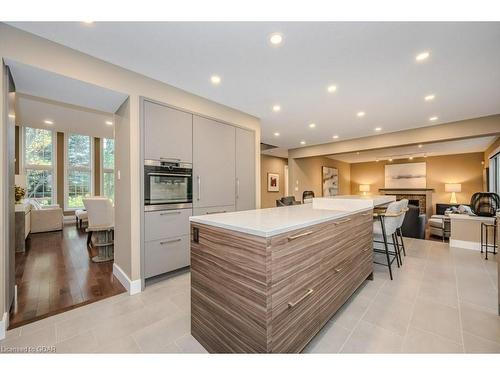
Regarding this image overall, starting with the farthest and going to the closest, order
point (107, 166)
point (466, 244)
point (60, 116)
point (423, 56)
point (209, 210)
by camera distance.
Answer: point (107, 166) → point (60, 116) → point (466, 244) → point (209, 210) → point (423, 56)

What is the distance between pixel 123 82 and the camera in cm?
228

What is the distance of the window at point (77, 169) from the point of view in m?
7.18

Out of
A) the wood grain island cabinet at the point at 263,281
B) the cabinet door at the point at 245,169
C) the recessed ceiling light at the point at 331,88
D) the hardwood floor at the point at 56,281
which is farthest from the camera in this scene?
the cabinet door at the point at 245,169

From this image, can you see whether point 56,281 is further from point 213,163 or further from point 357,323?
point 357,323

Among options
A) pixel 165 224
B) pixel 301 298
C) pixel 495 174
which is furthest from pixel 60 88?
pixel 495 174

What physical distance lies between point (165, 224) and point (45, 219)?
493cm

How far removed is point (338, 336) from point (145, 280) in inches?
84.0

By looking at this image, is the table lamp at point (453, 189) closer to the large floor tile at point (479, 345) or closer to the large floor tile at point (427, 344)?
the large floor tile at point (479, 345)

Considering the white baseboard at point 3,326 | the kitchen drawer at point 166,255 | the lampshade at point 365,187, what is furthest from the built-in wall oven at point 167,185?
the lampshade at point 365,187

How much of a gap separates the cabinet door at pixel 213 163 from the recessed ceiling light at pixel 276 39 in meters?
1.47
